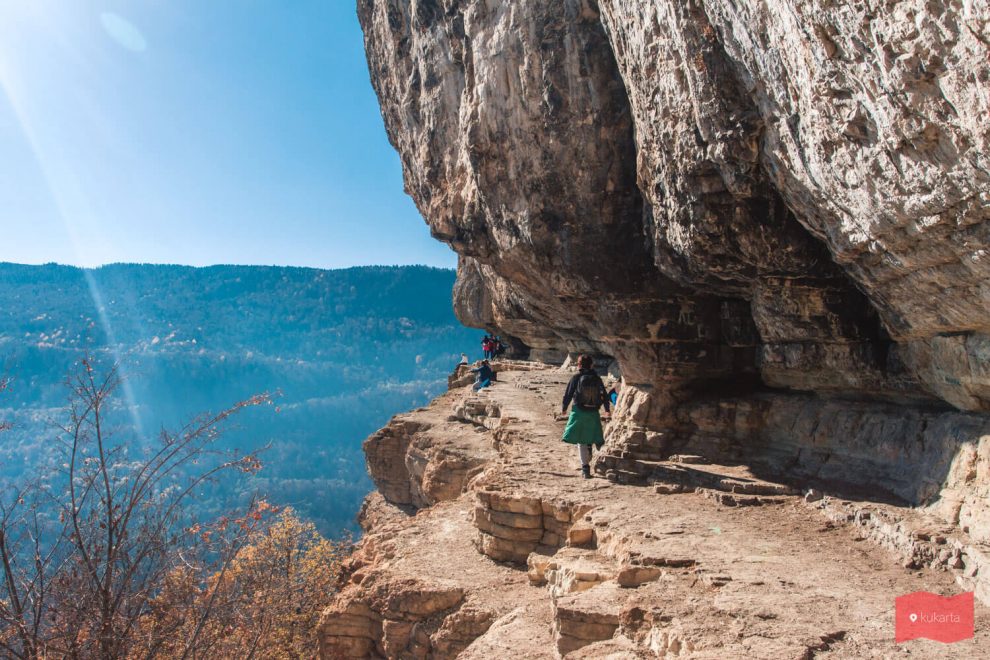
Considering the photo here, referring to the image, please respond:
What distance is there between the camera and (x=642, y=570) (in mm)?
5637

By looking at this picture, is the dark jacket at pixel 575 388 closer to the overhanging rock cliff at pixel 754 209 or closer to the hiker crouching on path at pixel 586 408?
the hiker crouching on path at pixel 586 408

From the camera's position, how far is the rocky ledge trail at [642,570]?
14.8 ft

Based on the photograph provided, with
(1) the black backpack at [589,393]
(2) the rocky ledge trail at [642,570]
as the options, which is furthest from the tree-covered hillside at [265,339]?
(1) the black backpack at [589,393]

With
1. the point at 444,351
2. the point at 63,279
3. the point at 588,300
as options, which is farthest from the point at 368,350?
the point at 588,300

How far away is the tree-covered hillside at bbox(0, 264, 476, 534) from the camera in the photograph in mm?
116812

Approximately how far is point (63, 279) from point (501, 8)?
147973mm

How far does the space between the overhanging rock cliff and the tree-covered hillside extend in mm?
96274

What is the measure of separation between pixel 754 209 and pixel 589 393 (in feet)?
10.1

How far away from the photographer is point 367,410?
12900 centimetres

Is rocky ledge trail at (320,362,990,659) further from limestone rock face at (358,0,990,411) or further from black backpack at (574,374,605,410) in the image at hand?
limestone rock face at (358,0,990,411)

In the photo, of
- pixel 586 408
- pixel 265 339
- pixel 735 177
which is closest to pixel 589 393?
pixel 586 408

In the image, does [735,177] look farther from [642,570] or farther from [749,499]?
[642,570]

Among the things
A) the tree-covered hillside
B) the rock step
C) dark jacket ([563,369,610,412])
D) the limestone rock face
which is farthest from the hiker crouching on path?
the tree-covered hillside

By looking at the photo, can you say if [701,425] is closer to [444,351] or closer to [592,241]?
[592,241]
